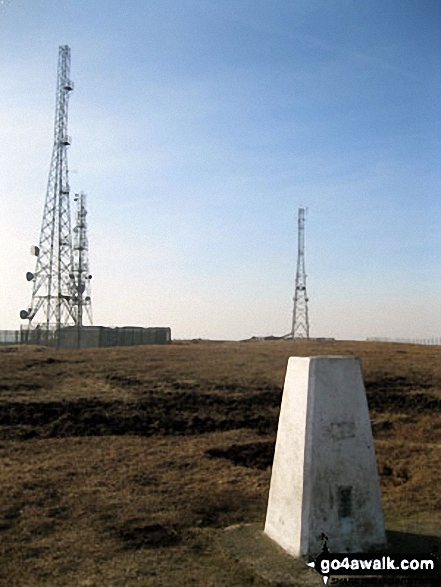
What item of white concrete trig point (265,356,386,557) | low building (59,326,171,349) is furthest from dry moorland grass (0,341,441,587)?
low building (59,326,171,349)

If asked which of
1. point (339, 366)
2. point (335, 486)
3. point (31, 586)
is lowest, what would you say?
point (31, 586)

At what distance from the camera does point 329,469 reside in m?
5.84

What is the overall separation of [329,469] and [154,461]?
484 cm

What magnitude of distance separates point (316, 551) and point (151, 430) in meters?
7.20

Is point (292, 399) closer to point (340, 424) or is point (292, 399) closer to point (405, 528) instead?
point (340, 424)

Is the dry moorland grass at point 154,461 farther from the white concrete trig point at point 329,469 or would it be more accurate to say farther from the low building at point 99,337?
the low building at point 99,337

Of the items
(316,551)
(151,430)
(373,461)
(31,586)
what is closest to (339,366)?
(373,461)

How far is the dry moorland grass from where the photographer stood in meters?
5.97

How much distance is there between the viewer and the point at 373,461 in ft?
19.8

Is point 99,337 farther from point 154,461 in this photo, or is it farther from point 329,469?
point 329,469

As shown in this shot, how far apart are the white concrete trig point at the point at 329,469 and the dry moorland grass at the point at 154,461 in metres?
0.74

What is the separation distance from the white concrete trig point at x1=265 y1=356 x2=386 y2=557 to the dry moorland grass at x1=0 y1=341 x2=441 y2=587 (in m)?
0.74

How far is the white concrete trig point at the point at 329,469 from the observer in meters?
5.78

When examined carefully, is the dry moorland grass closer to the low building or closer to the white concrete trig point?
the white concrete trig point
